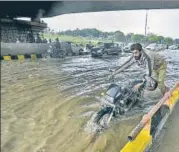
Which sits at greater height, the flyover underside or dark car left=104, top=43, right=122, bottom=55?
the flyover underside

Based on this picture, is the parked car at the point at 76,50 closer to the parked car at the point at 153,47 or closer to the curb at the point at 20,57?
the curb at the point at 20,57

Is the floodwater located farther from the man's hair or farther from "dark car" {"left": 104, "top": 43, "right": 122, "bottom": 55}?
"dark car" {"left": 104, "top": 43, "right": 122, "bottom": 55}

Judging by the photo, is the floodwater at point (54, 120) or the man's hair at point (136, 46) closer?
the floodwater at point (54, 120)

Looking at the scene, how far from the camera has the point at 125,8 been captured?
86.5 ft

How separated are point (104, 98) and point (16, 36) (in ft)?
74.7

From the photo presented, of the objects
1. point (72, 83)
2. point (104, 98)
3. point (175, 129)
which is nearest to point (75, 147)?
point (104, 98)

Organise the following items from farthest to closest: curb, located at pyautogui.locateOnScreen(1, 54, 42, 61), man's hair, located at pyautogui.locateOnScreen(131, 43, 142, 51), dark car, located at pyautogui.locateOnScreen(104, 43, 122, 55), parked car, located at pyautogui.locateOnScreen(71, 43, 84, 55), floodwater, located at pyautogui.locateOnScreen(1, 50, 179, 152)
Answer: dark car, located at pyautogui.locateOnScreen(104, 43, 122, 55)
parked car, located at pyautogui.locateOnScreen(71, 43, 84, 55)
curb, located at pyautogui.locateOnScreen(1, 54, 42, 61)
man's hair, located at pyautogui.locateOnScreen(131, 43, 142, 51)
floodwater, located at pyautogui.locateOnScreen(1, 50, 179, 152)

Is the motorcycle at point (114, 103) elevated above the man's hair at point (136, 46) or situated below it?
below

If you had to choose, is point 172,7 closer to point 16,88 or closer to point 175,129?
point 16,88

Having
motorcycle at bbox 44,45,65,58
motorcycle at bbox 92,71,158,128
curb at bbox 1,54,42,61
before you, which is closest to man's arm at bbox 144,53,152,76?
motorcycle at bbox 92,71,158,128

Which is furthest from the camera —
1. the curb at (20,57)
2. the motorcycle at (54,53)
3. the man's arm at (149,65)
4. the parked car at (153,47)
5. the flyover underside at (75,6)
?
the motorcycle at (54,53)

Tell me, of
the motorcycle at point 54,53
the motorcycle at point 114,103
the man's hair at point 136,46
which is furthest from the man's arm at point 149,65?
the motorcycle at point 54,53

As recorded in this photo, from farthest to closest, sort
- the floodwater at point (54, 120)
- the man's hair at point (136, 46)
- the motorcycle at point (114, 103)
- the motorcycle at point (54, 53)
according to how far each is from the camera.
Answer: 1. the motorcycle at point (54, 53)
2. the man's hair at point (136, 46)
3. the motorcycle at point (114, 103)
4. the floodwater at point (54, 120)

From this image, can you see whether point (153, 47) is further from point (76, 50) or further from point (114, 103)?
point (114, 103)
